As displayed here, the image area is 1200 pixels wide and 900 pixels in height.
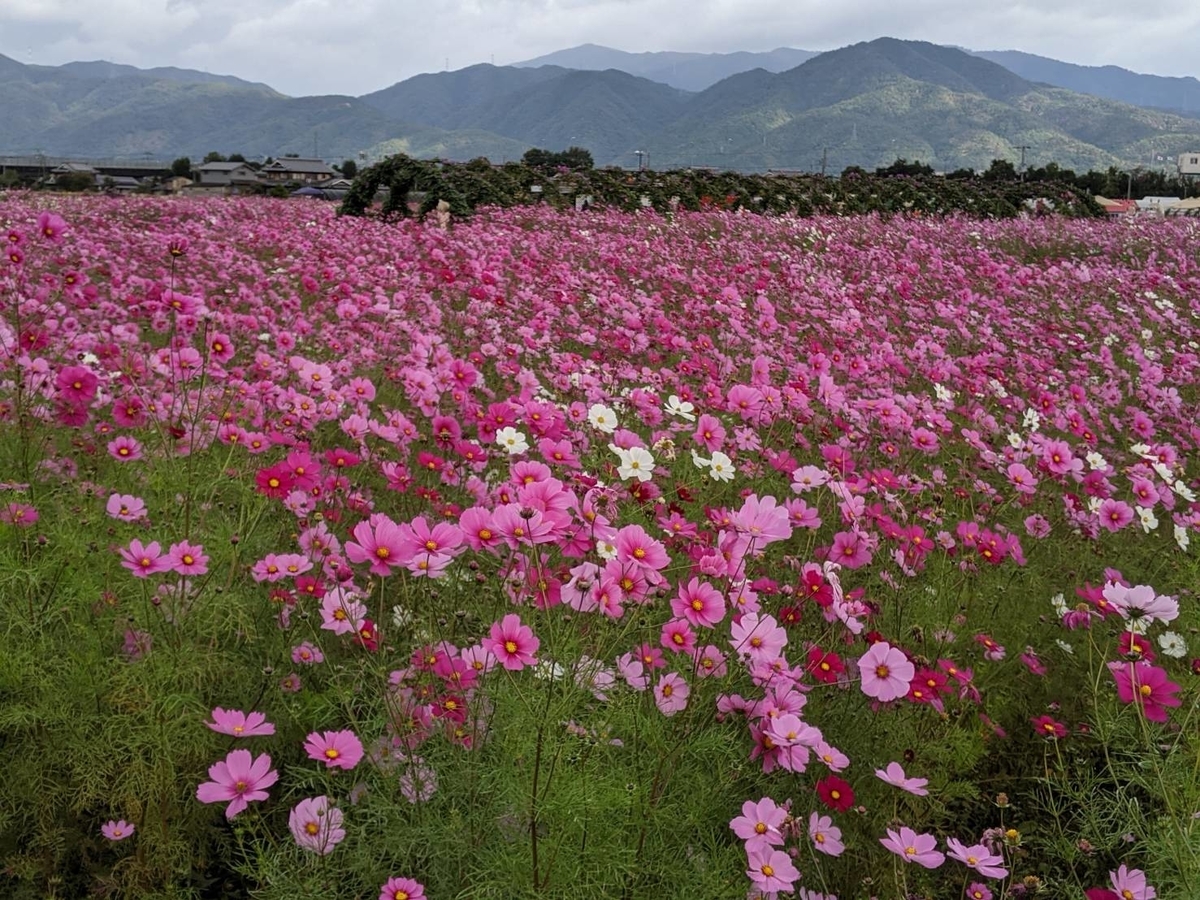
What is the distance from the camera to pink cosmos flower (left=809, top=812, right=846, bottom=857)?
5.13ft

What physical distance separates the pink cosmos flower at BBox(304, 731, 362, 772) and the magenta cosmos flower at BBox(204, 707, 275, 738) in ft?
0.32

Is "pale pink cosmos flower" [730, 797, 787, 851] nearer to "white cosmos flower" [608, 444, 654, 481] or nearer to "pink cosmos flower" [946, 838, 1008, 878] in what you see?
"pink cosmos flower" [946, 838, 1008, 878]

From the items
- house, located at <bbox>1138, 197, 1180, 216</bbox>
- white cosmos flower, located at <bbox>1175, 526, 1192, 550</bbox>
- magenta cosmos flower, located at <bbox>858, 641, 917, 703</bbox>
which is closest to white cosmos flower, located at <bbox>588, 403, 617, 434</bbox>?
magenta cosmos flower, located at <bbox>858, 641, 917, 703</bbox>

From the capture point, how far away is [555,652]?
4.29 ft

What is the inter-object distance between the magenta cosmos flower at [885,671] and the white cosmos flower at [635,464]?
0.53m

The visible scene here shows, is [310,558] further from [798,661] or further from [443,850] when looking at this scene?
[798,661]

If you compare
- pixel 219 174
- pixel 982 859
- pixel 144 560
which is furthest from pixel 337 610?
pixel 219 174

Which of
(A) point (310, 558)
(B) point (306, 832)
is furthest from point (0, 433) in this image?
(B) point (306, 832)

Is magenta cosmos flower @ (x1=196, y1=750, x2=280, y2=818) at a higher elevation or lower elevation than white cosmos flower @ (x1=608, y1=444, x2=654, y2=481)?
lower

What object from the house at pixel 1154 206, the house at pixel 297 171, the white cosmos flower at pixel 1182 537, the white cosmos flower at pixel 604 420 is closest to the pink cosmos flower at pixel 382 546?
the white cosmos flower at pixel 604 420

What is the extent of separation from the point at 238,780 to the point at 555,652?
62cm

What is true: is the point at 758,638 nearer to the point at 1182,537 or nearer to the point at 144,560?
the point at 144,560

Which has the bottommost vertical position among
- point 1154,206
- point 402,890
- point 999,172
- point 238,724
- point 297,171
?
point 402,890

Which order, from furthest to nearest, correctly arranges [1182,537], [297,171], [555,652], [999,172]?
[297,171]
[999,172]
[1182,537]
[555,652]
